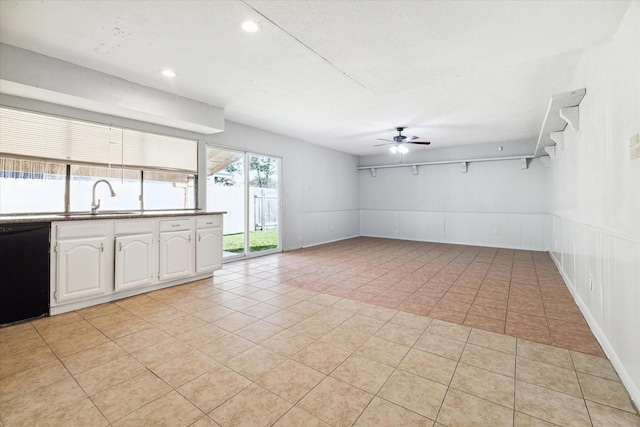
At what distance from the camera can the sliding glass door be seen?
17.0 feet

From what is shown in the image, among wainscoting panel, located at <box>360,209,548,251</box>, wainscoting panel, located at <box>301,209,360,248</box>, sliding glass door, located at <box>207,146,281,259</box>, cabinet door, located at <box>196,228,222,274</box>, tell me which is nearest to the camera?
cabinet door, located at <box>196,228,222,274</box>

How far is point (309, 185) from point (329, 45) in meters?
4.68

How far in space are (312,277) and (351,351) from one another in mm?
2103

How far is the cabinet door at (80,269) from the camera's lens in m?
2.82

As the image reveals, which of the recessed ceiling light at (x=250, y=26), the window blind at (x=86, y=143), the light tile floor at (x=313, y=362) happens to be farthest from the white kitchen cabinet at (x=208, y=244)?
the recessed ceiling light at (x=250, y=26)

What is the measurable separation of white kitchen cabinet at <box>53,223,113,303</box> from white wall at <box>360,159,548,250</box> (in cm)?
704

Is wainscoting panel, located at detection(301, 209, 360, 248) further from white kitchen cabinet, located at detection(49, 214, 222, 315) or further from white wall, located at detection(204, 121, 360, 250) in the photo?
white kitchen cabinet, located at detection(49, 214, 222, 315)

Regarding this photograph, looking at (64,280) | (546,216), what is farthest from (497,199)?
(64,280)

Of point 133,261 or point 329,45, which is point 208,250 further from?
point 329,45

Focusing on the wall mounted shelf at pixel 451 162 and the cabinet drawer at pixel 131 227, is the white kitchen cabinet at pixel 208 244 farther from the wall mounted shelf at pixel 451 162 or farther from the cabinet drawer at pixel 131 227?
the wall mounted shelf at pixel 451 162

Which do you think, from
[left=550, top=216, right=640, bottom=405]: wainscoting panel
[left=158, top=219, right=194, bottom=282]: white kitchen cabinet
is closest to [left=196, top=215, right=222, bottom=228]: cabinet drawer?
[left=158, top=219, right=194, bottom=282]: white kitchen cabinet

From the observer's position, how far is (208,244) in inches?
163

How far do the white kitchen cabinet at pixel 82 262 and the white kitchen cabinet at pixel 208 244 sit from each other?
1.07 meters

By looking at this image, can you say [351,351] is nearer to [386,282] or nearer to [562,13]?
[386,282]
